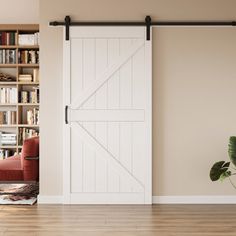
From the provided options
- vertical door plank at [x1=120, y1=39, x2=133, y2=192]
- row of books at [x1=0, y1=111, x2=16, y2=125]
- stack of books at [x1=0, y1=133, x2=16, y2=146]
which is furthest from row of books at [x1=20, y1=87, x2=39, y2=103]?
vertical door plank at [x1=120, y1=39, x2=133, y2=192]

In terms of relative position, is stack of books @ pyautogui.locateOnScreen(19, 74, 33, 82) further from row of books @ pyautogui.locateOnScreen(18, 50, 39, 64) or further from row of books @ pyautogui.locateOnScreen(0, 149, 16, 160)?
row of books @ pyautogui.locateOnScreen(0, 149, 16, 160)

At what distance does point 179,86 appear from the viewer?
5941 mm

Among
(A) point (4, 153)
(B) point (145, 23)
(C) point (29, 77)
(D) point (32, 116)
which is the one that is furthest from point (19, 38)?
(B) point (145, 23)

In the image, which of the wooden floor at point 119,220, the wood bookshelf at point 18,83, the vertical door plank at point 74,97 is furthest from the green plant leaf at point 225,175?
the wood bookshelf at point 18,83

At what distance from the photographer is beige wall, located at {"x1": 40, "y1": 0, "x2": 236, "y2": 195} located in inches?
233

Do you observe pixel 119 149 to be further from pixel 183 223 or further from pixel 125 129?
pixel 183 223

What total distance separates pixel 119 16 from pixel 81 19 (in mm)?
438

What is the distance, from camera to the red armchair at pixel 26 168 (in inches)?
246

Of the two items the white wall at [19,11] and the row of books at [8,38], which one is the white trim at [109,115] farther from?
the row of books at [8,38]

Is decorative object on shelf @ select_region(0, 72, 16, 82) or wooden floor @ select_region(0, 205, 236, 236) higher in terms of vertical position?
decorative object on shelf @ select_region(0, 72, 16, 82)

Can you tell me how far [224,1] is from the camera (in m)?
5.93

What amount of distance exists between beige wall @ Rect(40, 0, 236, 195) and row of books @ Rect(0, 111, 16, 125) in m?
3.12

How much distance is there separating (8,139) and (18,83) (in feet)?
3.24

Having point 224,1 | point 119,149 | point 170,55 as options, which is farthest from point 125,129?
point 224,1
